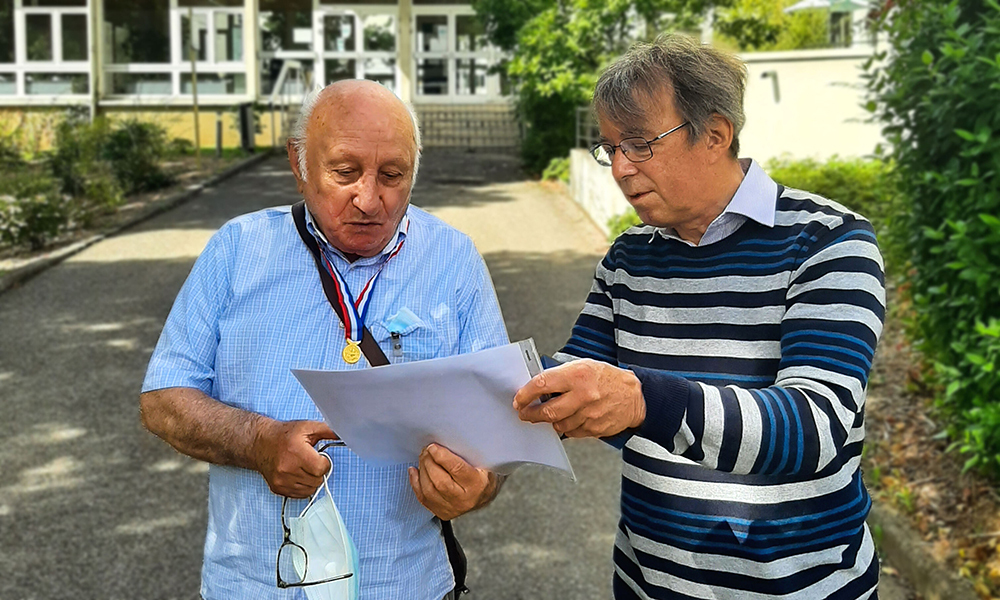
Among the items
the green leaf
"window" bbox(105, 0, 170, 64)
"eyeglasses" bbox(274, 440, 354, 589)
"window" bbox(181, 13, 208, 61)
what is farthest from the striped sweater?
"window" bbox(105, 0, 170, 64)

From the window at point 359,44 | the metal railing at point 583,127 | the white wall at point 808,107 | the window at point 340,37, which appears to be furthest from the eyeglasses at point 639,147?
the window at point 340,37

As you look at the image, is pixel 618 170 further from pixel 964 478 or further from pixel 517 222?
pixel 517 222

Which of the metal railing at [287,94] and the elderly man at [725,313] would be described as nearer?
the elderly man at [725,313]

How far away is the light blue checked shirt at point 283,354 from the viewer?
2256mm

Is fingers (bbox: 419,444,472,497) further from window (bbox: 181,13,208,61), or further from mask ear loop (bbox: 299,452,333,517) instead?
window (bbox: 181,13,208,61)

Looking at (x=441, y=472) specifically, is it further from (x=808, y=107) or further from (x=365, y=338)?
(x=808, y=107)

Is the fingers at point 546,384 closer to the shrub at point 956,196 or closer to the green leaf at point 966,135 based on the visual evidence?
the shrub at point 956,196

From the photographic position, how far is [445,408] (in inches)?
74.4

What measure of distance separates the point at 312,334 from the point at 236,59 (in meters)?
28.1

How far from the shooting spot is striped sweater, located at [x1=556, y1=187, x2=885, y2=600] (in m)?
1.88

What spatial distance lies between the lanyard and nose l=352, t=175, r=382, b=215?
0.14m

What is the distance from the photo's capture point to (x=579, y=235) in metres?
13.8

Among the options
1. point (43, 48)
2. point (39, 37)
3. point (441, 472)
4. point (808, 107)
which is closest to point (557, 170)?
point (808, 107)

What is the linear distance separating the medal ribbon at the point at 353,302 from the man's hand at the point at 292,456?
9.8 inches
